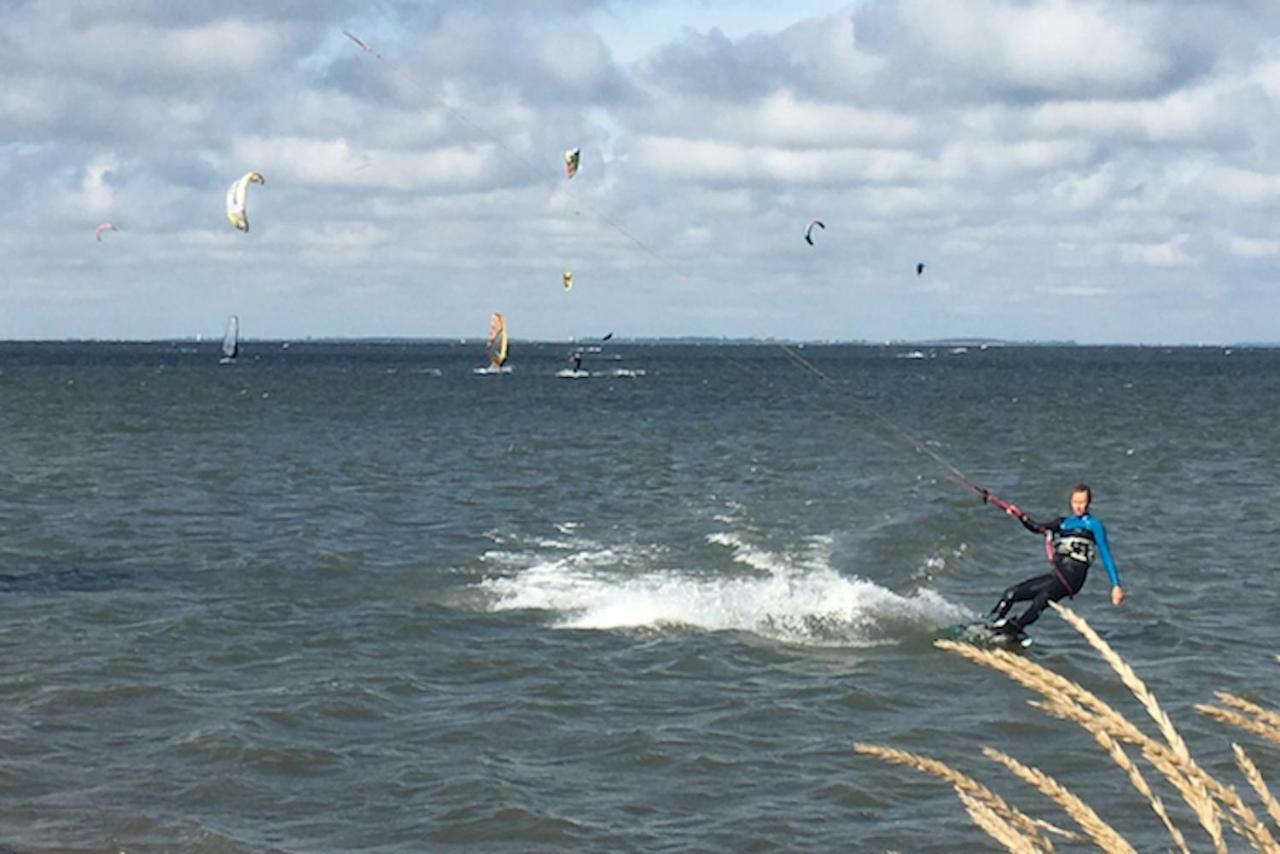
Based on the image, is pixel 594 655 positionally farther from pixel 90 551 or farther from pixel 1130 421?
pixel 1130 421

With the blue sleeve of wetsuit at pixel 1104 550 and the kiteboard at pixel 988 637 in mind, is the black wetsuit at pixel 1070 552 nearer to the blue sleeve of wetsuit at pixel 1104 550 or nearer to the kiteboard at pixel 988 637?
the blue sleeve of wetsuit at pixel 1104 550

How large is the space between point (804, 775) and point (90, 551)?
Result: 43.3 ft

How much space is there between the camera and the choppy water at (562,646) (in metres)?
9.70

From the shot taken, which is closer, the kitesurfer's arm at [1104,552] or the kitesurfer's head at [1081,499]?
the kitesurfer's arm at [1104,552]

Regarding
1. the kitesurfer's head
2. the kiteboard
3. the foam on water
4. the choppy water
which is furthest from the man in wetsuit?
the foam on water

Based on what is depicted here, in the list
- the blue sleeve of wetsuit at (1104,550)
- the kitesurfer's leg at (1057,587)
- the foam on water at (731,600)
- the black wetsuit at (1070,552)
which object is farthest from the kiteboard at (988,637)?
the blue sleeve of wetsuit at (1104,550)

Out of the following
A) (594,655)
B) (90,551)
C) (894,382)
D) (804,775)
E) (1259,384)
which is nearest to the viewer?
(804,775)

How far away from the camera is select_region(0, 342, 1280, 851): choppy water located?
31.8 ft

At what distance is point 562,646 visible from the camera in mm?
14344

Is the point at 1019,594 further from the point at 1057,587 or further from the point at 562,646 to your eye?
the point at 562,646

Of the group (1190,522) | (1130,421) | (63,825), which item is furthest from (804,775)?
(1130,421)

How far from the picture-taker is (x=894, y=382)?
→ 110 meters

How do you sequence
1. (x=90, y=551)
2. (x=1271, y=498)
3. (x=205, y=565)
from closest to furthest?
(x=205, y=565) < (x=90, y=551) < (x=1271, y=498)

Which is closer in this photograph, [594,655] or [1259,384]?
[594,655]
